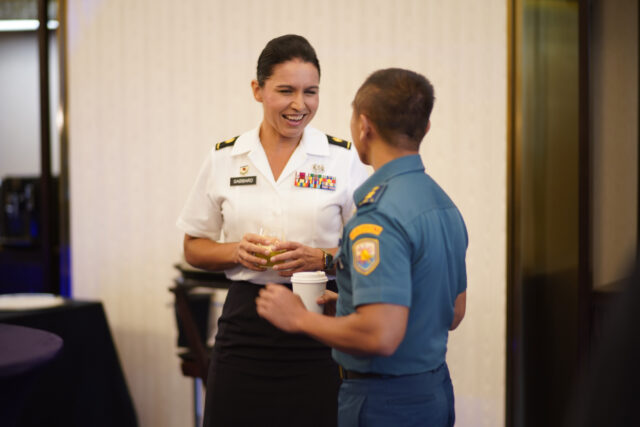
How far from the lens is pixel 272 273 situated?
1715mm

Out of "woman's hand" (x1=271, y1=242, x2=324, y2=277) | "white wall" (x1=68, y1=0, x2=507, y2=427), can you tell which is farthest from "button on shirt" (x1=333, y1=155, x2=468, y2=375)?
"white wall" (x1=68, y1=0, x2=507, y2=427)

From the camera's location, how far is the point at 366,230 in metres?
1.15

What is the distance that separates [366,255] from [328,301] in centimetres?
34

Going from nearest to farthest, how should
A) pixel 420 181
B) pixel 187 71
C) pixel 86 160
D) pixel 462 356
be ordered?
1. pixel 420 181
2. pixel 462 356
3. pixel 187 71
4. pixel 86 160

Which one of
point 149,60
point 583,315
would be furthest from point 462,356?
point 149,60

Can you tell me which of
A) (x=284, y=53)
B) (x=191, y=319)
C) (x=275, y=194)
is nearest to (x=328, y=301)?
(x=275, y=194)

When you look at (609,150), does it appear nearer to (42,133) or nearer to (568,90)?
(568,90)

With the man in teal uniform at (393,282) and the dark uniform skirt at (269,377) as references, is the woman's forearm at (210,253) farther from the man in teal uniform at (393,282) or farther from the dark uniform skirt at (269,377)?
the man in teal uniform at (393,282)

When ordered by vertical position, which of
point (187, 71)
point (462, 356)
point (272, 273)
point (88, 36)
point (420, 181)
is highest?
point (88, 36)

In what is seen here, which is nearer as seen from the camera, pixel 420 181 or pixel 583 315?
pixel 420 181

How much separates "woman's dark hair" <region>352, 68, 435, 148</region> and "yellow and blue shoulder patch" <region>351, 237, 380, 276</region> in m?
0.22

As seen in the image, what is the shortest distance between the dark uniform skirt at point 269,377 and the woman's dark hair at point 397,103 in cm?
70

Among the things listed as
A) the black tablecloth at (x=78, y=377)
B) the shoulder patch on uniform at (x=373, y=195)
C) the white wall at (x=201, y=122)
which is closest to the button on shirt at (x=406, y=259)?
the shoulder patch on uniform at (x=373, y=195)

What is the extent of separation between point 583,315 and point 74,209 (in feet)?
8.79
